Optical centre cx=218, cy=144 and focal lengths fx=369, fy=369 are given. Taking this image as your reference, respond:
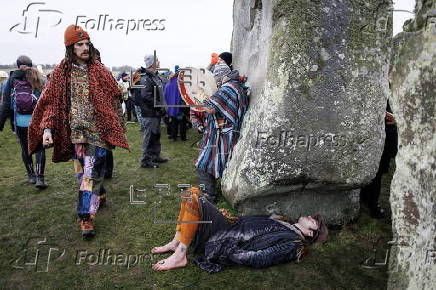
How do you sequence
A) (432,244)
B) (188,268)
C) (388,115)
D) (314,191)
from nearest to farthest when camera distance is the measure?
(432,244)
(188,268)
(314,191)
(388,115)

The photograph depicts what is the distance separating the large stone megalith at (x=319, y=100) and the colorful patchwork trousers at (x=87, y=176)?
143 cm

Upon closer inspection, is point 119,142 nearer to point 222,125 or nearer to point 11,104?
point 222,125

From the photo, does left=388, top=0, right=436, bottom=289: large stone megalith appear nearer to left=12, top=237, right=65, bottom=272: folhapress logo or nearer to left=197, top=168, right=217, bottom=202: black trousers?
left=197, top=168, right=217, bottom=202: black trousers

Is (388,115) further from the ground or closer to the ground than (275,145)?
further from the ground

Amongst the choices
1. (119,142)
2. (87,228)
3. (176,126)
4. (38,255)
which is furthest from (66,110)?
(176,126)

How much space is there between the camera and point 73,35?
3.55m

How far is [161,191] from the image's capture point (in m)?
4.85

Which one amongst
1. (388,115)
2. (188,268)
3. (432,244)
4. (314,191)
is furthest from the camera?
(388,115)

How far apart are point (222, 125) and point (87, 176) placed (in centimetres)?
152

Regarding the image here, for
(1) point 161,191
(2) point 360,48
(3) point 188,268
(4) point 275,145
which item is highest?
(2) point 360,48

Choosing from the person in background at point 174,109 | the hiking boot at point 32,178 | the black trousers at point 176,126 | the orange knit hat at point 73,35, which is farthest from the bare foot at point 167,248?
the black trousers at point 176,126

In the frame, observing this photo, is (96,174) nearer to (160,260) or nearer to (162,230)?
(162,230)

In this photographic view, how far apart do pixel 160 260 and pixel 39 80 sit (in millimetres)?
3131

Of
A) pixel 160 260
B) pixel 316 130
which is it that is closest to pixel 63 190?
pixel 160 260
